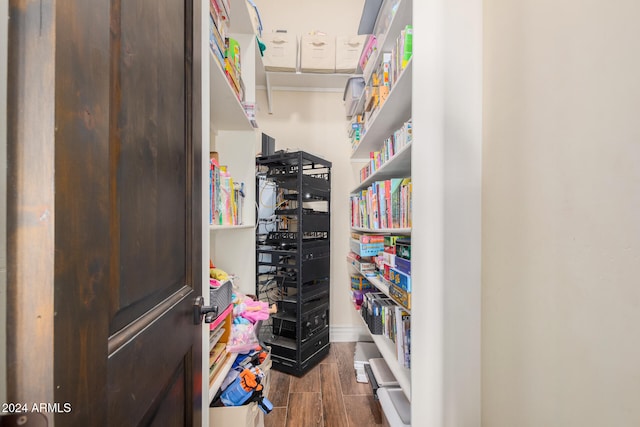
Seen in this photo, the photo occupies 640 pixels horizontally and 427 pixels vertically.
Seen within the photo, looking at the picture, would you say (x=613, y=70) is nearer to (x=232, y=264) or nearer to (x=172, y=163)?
(x=172, y=163)

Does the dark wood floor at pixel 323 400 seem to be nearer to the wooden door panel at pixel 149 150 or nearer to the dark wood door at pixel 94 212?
the dark wood door at pixel 94 212

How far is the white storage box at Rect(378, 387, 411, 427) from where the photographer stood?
105 centimetres

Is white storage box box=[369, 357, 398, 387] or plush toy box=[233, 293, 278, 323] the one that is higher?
plush toy box=[233, 293, 278, 323]

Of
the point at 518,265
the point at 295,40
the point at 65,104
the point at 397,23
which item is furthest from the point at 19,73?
the point at 295,40

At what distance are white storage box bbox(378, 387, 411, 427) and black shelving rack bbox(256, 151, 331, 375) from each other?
0.78 metres

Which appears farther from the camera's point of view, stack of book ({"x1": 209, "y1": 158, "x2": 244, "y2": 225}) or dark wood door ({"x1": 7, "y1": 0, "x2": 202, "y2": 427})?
stack of book ({"x1": 209, "y1": 158, "x2": 244, "y2": 225})

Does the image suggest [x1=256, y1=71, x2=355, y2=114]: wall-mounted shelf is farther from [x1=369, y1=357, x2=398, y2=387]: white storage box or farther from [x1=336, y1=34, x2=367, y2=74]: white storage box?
[x1=369, y1=357, x2=398, y2=387]: white storage box

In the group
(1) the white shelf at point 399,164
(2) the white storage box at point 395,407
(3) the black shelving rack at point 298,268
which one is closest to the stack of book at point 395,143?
(1) the white shelf at point 399,164

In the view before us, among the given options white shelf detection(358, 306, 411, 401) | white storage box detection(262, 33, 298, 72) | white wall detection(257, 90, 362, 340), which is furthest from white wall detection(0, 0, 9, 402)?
white wall detection(257, 90, 362, 340)

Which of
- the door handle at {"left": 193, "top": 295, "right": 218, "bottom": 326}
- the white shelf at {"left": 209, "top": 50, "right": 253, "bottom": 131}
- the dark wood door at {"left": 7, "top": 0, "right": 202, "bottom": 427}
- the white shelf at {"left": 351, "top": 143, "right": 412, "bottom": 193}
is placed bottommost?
the door handle at {"left": 193, "top": 295, "right": 218, "bottom": 326}

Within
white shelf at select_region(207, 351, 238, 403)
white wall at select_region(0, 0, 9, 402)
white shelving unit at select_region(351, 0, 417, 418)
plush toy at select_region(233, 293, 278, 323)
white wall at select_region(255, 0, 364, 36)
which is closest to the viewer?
white wall at select_region(0, 0, 9, 402)

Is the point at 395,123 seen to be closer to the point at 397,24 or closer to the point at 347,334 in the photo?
the point at 397,24

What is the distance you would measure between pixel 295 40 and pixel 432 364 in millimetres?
2535

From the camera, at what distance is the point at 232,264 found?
157 cm
